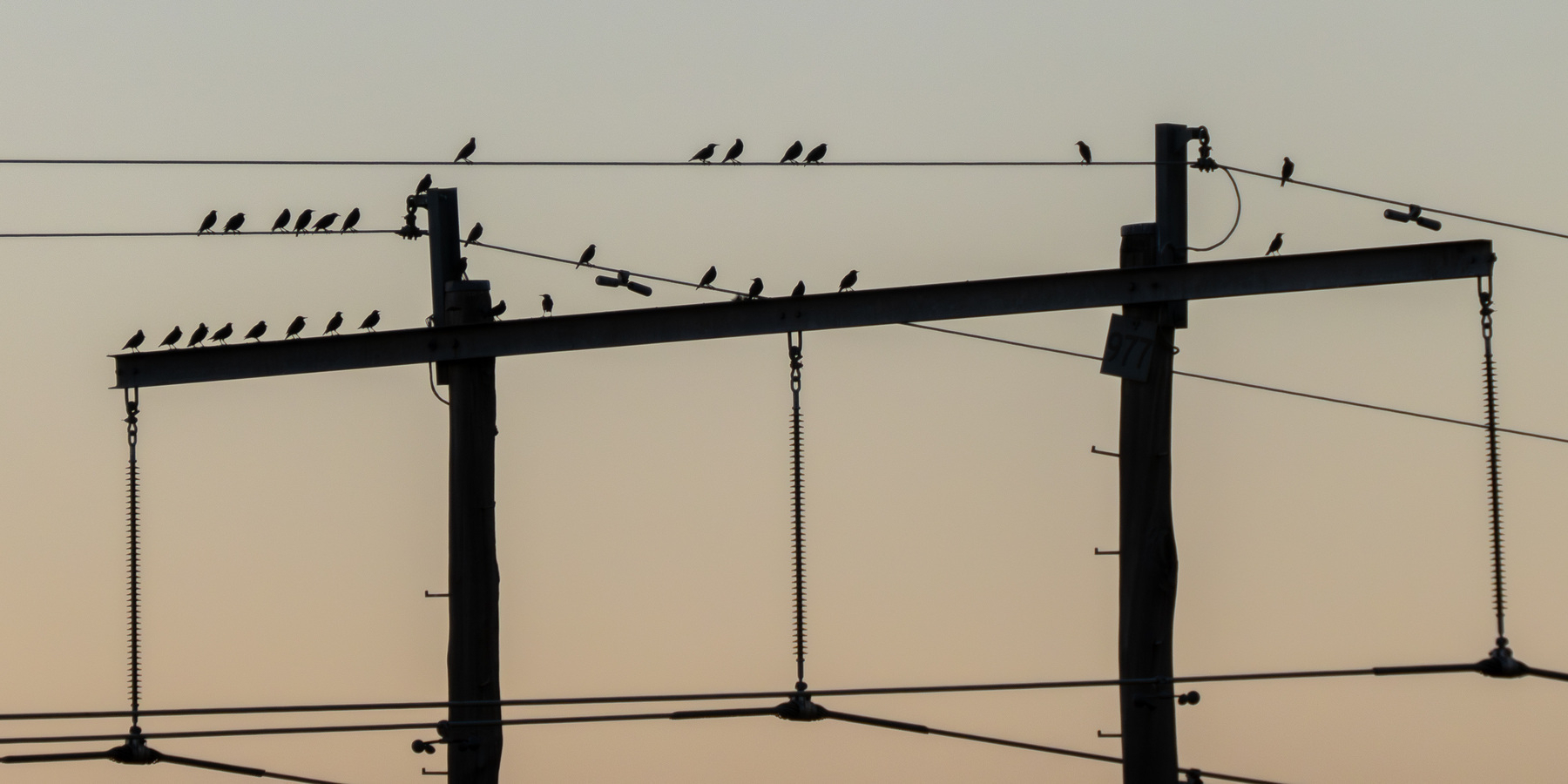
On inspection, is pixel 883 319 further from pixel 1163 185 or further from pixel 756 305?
pixel 1163 185

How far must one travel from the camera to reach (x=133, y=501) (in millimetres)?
15906

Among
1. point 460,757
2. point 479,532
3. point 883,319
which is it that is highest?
point 883,319

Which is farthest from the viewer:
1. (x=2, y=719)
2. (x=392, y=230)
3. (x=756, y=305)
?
(x=392, y=230)

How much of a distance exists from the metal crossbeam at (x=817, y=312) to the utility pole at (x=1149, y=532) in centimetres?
27

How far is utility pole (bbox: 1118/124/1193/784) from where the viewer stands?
1580 cm

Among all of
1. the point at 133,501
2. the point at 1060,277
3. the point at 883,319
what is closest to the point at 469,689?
the point at 133,501

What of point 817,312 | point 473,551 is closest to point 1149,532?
point 817,312

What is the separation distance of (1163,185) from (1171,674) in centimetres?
334

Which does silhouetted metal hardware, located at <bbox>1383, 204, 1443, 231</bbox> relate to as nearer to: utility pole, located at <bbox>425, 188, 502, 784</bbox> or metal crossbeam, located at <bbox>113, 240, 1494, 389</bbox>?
metal crossbeam, located at <bbox>113, 240, 1494, 389</bbox>

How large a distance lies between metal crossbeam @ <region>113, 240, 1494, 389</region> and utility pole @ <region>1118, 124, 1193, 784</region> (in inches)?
10.6

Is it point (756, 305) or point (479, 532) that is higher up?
point (756, 305)

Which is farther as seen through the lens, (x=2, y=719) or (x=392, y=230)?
(x=392, y=230)

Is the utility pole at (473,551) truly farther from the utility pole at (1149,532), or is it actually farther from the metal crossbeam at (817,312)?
the utility pole at (1149,532)

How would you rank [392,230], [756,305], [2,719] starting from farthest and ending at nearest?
[392,230] < [756,305] < [2,719]
